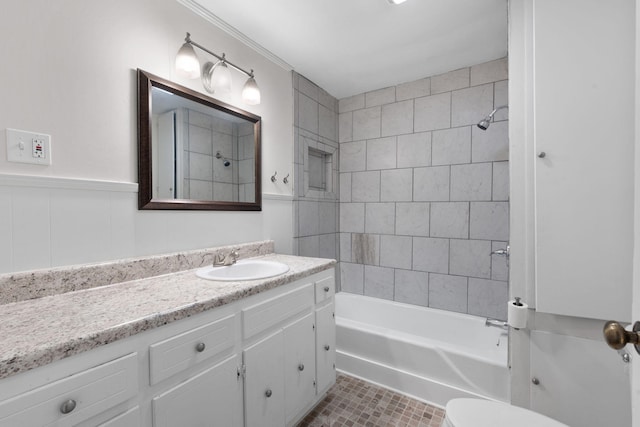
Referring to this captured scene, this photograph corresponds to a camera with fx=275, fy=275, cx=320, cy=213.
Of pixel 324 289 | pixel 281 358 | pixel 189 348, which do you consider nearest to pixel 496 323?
pixel 324 289

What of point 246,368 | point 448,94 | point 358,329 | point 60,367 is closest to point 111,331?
point 60,367

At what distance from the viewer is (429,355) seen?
1791 millimetres

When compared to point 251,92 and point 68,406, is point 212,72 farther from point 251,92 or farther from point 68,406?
point 68,406

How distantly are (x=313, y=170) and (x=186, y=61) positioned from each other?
57.1 inches

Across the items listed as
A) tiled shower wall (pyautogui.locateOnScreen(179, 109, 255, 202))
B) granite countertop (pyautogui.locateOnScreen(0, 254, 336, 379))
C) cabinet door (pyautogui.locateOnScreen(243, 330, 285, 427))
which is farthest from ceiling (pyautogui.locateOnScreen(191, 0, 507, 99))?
cabinet door (pyautogui.locateOnScreen(243, 330, 285, 427))

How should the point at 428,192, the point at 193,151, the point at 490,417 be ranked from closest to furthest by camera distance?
the point at 490,417 < the point at 193,151 < the point at 428,192

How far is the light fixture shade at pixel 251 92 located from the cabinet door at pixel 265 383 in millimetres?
1438

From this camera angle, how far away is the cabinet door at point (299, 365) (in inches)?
54.0

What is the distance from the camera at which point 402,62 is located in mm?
2197

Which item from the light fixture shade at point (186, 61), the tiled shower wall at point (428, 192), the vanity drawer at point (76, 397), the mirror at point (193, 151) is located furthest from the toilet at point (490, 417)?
the light fixture shade at point (186, 61)

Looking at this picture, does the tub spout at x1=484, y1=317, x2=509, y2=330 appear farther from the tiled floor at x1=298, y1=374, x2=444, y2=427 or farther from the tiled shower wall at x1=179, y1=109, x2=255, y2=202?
the tiled shower wall at x1=179, y1=109, x2=255, y2=202

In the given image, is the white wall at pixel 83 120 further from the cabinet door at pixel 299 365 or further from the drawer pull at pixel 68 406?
the cabinet door at pixel 299 365

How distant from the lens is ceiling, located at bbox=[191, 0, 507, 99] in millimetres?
1584

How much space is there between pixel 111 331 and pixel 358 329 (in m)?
1.65
